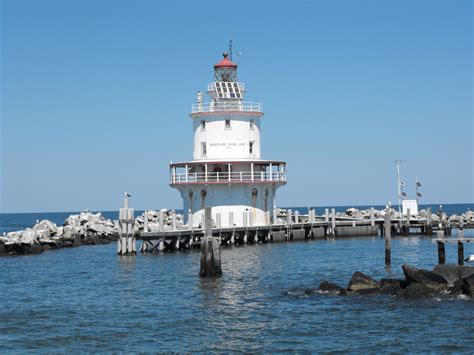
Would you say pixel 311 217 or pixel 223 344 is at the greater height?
pixel 311 217

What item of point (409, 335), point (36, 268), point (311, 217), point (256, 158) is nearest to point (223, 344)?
point (409, 335)

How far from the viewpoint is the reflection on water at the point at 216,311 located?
872 inches

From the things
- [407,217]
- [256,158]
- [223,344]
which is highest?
[256,158]

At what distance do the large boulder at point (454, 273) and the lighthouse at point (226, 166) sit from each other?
23115 millimetres

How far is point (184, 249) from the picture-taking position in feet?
157

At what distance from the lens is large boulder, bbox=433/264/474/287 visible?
92.7 feet

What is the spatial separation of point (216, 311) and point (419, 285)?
23.6 feet

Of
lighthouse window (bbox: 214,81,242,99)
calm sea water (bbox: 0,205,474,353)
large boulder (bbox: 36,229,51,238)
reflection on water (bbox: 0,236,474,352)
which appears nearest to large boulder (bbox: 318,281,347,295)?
reflection on water (bbox: 0,236,474,352)

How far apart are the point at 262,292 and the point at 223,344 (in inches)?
348

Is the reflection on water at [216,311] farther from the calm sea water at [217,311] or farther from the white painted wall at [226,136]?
the white painted wall at [226,136]

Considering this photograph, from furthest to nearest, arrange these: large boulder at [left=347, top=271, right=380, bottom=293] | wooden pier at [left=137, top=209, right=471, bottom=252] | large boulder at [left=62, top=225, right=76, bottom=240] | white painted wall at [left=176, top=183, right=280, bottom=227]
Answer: large boulder at [left=62, top=225, right=76, bottom=240] → white painted wall at [left=176, top=183, right=280, bottom=227] → wooden pier at [left=137, top=209, right=471, bottom=252] → large boulder at [left=347, top=271, right=380, bottom=293]

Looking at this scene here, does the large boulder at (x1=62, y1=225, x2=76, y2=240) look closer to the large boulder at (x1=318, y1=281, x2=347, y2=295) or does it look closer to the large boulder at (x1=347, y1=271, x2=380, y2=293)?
the large boulder at (x1=318, y1=281, x2=347, y2=295)

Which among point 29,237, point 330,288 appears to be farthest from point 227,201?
point 330,288

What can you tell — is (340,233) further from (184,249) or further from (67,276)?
(67,276)
